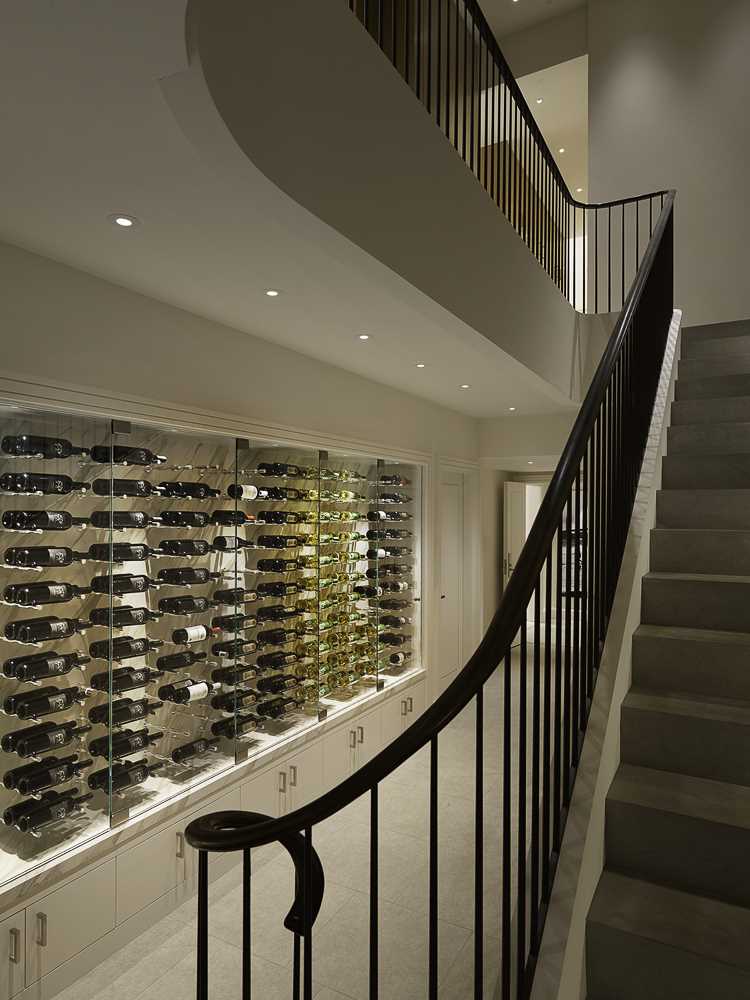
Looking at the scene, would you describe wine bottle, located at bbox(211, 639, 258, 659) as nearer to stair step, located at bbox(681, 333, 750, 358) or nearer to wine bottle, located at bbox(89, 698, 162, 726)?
wine bottle, located at bbox(89, 698, 162, 726)

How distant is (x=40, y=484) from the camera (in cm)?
267

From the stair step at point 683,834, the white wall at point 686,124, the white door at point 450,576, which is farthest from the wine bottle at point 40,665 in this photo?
the white wall at point 686,124

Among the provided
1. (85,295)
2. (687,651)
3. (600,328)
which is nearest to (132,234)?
(85,295)

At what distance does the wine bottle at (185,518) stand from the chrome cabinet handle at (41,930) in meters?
1.70

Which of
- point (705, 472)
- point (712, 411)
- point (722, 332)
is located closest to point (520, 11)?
point (722, 332)

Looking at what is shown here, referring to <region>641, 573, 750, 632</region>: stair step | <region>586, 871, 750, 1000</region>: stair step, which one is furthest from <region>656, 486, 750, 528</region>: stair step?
<region>586, 871, 750, 1000</region>: stair step

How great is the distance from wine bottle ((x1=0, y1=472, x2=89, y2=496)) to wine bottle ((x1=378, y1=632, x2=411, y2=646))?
308 centimetres

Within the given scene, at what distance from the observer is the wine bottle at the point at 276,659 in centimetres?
404

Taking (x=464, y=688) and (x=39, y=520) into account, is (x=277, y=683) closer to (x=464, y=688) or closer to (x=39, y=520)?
(x=39, y=520)

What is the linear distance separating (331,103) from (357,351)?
198 cm

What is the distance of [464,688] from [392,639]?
14.3ft

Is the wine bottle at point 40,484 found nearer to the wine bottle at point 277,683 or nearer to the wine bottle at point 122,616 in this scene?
the wine bottle at point 122,616

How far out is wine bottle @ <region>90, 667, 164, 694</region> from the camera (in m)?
2.93

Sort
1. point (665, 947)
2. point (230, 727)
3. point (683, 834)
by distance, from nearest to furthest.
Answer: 1. point (665, 947)
2. point (683, 834)
3. point (230, 727)
